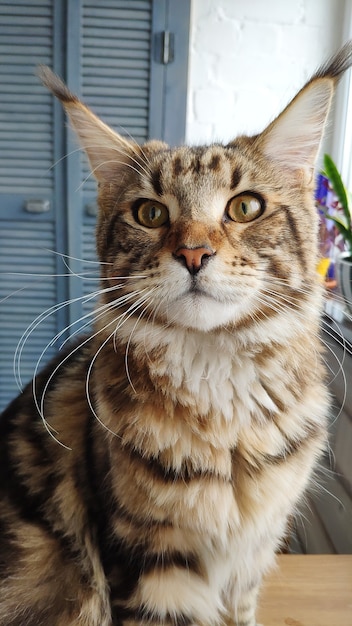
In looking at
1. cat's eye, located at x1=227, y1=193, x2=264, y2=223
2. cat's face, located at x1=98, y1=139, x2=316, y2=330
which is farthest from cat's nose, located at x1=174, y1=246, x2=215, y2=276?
cat's eye, located at x1=227, y1=193, x2=264, y2=223

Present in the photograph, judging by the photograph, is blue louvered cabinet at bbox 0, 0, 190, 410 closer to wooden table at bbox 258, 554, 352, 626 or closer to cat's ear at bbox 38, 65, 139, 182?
cat's ear at bbox 38, 65, 139, 182

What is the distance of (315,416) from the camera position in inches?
30.7

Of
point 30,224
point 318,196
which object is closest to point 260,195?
point 318,196

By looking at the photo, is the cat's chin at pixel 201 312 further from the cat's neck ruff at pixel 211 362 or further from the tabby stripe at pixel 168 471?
the tabby stripe at pixel 168 471

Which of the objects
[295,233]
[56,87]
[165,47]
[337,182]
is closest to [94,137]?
[56,87]

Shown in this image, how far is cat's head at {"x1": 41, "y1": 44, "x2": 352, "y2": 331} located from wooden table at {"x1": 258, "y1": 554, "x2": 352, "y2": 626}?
1.59ft

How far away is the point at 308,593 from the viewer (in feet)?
2.81

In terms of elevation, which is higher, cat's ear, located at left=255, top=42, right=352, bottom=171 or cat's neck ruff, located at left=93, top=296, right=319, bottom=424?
cat's ear, located at left=255, top=42, right=352, bottom=171

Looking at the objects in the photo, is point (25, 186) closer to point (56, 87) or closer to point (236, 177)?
point (56, 87)

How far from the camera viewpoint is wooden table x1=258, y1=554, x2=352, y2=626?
0.81 m

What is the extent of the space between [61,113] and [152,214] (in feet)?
3.66

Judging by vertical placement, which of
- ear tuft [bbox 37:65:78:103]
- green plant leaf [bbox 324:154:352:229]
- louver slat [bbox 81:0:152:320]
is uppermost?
louver slat [bbox 81:0:152:320]

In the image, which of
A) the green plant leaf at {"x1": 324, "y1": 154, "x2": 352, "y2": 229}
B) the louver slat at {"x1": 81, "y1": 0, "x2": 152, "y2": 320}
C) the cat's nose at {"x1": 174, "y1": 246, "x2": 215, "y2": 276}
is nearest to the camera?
the cat's nose at {"x1": 174, "y1": 246, "x2": 215, "y2": 276}

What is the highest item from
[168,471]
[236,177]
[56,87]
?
[56,87]
